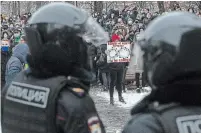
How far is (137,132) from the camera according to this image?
203 cm

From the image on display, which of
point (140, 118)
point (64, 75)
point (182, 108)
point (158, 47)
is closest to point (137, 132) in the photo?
point (140, 118)

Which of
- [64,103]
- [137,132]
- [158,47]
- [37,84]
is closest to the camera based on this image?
[137,132]

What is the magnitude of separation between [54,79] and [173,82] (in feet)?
2.25

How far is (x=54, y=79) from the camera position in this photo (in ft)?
8.47

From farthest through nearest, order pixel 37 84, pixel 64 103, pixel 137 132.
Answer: pixel 37 84, pixel 64 103, pixel 137 132

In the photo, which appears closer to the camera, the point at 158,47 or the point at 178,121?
the point at 178,121

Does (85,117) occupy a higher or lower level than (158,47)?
lower

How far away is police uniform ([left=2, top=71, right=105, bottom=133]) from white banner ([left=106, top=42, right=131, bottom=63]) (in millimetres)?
8951

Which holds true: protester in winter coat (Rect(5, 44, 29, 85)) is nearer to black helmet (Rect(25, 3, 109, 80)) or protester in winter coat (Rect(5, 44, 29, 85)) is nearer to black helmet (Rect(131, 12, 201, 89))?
black helmet (Rect(25, 3, 109, 80))

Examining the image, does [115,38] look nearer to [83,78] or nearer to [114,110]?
[114,110]

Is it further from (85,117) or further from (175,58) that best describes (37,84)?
(175,58)

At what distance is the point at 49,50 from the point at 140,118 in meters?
0.77

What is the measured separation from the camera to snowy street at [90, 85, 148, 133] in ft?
27.9

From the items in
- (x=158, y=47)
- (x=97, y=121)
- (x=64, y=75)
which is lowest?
(x=97, y=121)
